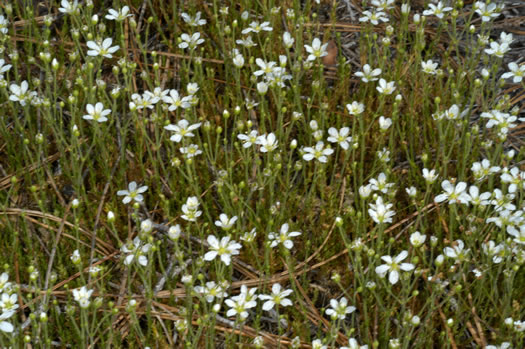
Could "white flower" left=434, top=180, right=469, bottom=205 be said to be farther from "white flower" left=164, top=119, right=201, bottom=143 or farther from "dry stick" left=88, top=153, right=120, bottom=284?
"dry stick" left=88, top=153, right=120, bottom=284

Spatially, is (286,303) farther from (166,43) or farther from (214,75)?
(166,43)

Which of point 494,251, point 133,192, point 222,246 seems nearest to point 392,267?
point 494,251

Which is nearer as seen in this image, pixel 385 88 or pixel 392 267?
pixel 392 267

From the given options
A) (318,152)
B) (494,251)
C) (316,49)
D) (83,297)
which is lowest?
(83,297)

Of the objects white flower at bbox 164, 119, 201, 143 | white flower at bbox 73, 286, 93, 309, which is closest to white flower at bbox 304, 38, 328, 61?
white flower at bbox 164, 119, 201, 143

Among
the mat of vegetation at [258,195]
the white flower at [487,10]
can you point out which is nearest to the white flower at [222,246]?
the mat of vegetation at [258,195]

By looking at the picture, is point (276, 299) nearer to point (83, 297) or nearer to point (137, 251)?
point (137, 251)

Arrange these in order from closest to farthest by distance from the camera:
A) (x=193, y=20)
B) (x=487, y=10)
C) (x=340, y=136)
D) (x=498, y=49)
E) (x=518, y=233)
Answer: (x=518, y=233) → (x=340, y=136) → (x=498, y=49) → (x=487, y=10) → (x=193, y=20)

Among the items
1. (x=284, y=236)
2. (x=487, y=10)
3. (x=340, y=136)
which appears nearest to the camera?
(x=284, y=236)
